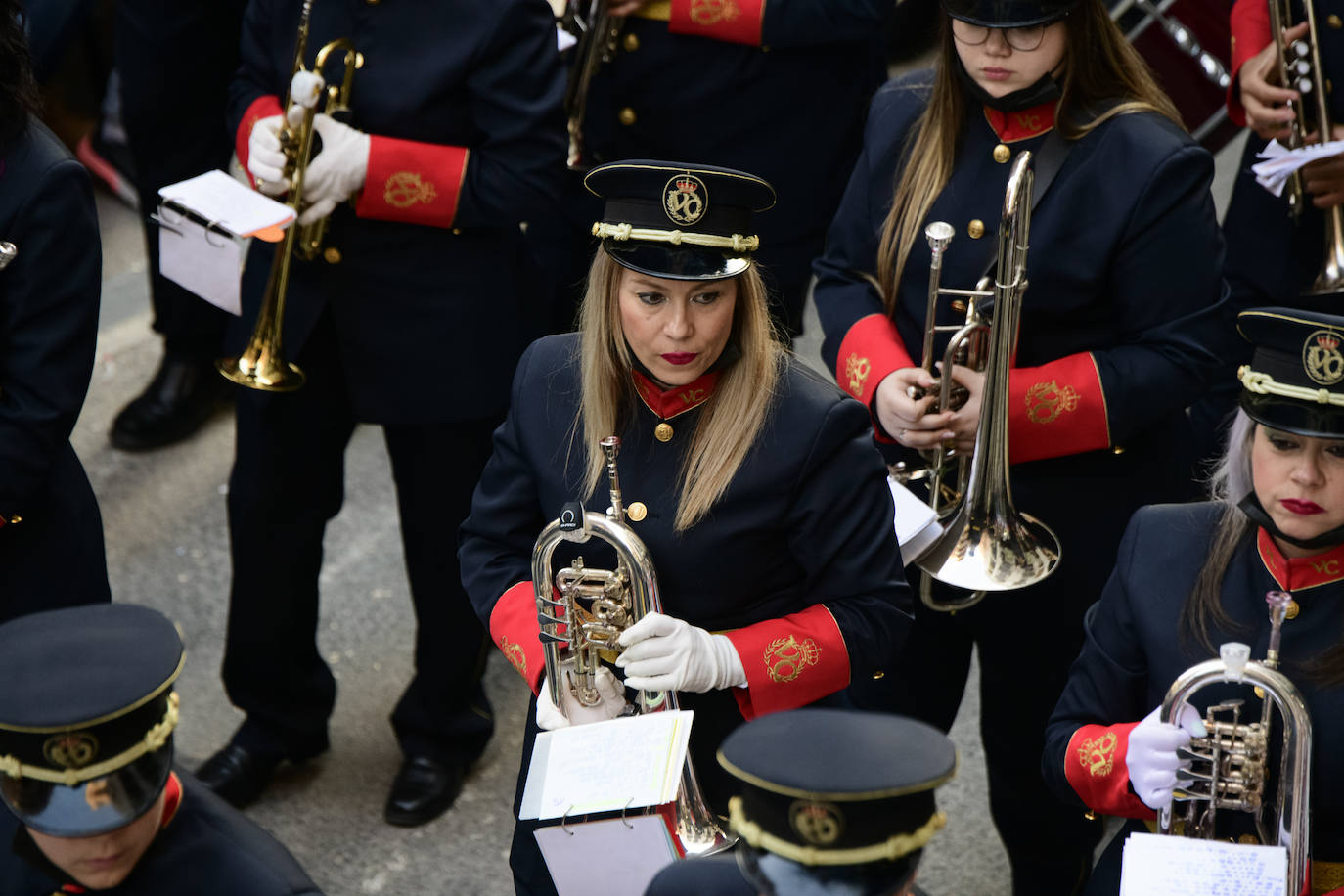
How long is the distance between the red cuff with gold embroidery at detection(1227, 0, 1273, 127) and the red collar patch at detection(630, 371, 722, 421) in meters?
2.27

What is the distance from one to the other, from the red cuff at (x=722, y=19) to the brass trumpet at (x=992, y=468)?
121 centimetres

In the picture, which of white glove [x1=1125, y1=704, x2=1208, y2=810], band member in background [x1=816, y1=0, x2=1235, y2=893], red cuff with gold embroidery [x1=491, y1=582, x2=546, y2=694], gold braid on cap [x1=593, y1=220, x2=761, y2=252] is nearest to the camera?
white glove [x1=1125, y1=704, x2=1208, y2=810]

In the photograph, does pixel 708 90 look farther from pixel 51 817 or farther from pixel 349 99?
pixel 51 817

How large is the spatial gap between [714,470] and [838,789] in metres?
1.05

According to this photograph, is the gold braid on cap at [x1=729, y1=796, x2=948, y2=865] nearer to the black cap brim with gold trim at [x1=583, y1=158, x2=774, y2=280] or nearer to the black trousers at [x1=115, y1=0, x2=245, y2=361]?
the black cap brim with gold trim at [x1=583, y1=158, x2=774, y2=280]

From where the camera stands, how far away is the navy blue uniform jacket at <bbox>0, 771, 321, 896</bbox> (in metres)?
2.56

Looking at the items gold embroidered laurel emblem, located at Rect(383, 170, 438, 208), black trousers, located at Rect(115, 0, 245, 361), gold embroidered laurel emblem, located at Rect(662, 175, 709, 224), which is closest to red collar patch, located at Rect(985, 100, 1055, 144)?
gold embroidered laurel emblem, located at Rect(662, 175, 709, 224)

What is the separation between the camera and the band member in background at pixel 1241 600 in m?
2.89

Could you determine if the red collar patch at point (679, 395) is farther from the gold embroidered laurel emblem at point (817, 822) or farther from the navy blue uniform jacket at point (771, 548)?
the gold embroidered laurel emblem at point (817, 822)

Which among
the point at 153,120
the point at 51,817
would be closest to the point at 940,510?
the point at 51,817

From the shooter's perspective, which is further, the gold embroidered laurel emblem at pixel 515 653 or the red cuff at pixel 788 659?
the gold embroidered laurel emblem at pixel 515 653

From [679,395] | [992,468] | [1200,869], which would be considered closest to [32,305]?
[679,395]

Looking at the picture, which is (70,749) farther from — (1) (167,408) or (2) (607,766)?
(1) (167,408)

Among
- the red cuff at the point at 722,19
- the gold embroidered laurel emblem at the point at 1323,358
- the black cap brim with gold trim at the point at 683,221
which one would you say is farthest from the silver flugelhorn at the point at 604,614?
the red cuff at the point at 722,19
